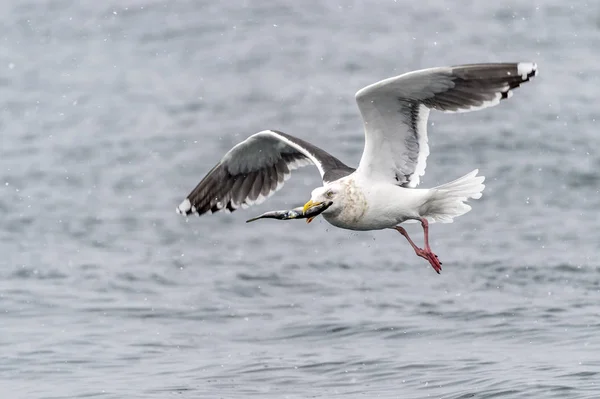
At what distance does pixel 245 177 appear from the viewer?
37.4 feet

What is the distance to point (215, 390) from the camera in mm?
12305

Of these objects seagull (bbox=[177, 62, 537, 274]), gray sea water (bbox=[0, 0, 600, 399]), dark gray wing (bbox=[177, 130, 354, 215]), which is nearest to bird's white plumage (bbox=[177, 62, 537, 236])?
seagull (bbox=[177, 62, 537, 274])

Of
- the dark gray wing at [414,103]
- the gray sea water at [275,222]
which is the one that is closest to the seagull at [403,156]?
the dark gray wing at [414,103]

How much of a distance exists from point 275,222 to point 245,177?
8746 millimetres

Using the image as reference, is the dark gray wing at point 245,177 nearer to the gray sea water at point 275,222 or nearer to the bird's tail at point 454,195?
the bird's tail at point 454,195

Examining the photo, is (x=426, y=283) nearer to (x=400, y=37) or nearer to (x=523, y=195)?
(x=523, y=195)

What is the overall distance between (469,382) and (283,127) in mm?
11552

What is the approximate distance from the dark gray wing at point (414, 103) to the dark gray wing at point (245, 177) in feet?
5.22

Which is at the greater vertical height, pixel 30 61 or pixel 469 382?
pixel 469 382

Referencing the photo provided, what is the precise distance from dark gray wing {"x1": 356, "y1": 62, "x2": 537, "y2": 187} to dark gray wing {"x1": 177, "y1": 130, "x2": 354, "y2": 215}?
5.22ft

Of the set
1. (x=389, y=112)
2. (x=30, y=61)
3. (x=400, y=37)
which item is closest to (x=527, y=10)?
(x=400, y=37)

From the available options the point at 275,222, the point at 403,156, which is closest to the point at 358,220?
the point at 403,156

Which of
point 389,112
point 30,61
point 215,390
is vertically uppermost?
point 389,112

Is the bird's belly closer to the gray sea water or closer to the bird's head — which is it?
the bird's head
